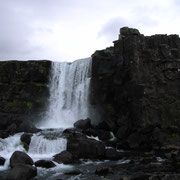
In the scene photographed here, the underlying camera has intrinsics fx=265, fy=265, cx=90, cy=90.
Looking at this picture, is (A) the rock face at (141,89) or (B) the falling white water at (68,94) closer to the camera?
(A) the rock face at (141,89)

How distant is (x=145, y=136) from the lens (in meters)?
36.4

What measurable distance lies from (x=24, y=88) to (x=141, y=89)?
2353 centimetres

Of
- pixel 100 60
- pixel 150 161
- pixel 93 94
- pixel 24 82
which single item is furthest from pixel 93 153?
pixel 24 82

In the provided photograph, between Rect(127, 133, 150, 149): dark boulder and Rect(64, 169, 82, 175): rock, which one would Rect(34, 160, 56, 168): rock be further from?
Rect(127, 133, 150, 149): dark boulder

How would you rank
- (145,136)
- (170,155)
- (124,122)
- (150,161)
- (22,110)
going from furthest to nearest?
1. (22,110)
2. (124,122)
3. (145,136)
4. (170,155)
5. (150,161)

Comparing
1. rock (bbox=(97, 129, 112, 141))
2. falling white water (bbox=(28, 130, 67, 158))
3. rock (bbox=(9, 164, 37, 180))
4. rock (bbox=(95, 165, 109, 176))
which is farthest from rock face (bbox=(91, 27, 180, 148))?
rock (bbox=(9, 164, 37, 180))

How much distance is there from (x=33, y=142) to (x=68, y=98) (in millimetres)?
16220

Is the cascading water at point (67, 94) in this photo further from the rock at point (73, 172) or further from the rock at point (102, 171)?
the rock at point (102, 171)

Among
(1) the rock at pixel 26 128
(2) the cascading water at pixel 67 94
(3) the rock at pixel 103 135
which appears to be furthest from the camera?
(2) the cascading water at pixel 67 94

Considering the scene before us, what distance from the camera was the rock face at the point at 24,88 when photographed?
48.6m

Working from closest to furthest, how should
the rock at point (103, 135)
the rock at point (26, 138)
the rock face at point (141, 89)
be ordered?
the rock at point (26, 138)
the rock face at point (141, 89)
the rock at point (103, 135)

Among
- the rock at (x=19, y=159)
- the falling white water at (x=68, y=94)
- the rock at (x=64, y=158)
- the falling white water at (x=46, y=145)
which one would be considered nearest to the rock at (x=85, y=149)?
the falling white water at (x=46, y=145)

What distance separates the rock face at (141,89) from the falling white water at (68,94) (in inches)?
78.7

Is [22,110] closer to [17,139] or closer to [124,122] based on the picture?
[17,139]
